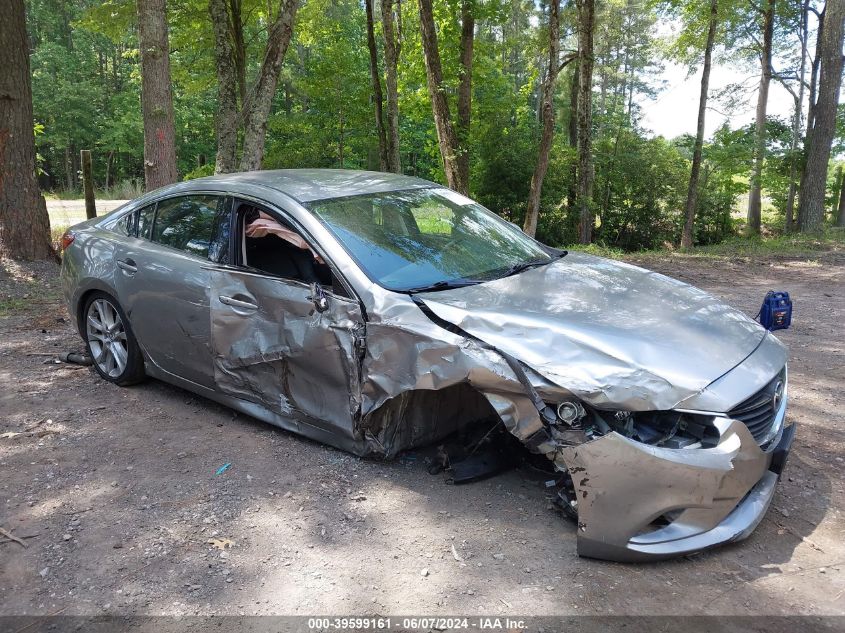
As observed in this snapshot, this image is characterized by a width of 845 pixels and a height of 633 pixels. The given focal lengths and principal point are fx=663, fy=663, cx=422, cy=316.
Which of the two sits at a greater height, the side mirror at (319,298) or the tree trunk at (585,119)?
the tree trunk at (585,119)

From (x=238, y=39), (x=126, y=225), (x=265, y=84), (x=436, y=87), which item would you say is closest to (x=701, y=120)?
(x=436, y=87)

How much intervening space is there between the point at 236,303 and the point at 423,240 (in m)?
1.21

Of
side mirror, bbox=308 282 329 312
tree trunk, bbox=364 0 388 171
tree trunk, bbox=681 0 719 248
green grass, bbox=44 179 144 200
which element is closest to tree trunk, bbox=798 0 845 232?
tree trunk, bbox=681 0 719 248

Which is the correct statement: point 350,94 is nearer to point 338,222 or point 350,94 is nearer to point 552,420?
point 338,222

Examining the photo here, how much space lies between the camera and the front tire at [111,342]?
4922 mm

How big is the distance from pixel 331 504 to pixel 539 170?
1143 cm

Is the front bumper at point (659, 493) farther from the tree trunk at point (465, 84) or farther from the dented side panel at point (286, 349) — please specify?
the tree trunk at point (465, 84)

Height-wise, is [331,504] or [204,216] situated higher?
[204,216]

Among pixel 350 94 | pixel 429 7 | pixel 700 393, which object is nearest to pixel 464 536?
pixel 700 393

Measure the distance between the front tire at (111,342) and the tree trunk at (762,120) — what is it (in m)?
20.3

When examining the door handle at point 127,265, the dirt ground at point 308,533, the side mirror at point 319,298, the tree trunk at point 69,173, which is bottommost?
the dirt ground at point 308,533

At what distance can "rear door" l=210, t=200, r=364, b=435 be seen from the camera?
3613 mm

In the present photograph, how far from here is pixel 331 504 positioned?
11.4 ft

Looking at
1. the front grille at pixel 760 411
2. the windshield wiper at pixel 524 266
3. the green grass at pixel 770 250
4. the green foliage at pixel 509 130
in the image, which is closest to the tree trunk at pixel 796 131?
the green foliage at pixel 509 130
